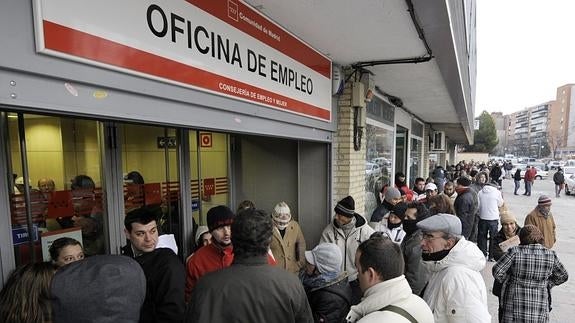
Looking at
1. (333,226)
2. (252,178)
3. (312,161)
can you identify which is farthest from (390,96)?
(333,226)

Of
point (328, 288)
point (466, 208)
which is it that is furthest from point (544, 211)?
point (328, 288)

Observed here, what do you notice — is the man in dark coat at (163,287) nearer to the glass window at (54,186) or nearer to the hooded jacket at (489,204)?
the glass window at (54,186)

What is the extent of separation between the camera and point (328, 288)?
2418mm

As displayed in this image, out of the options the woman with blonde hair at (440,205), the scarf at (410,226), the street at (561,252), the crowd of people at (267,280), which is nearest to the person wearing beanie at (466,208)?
the street at (561,252)

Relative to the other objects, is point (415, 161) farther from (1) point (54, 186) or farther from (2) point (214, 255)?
(1) point (54, 186)

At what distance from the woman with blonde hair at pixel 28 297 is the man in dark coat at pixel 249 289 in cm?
73

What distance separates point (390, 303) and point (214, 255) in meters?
1.28

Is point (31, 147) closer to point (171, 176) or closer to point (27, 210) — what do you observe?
point (27, 210)

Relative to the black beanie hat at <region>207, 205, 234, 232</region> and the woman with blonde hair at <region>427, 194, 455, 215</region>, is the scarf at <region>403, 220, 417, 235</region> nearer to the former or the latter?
the woman with blonde hair at <region>427, 194, 455, 215</region>

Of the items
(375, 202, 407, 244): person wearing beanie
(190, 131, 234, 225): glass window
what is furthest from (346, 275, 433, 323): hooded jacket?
(190, 131, 234, 225): glass window

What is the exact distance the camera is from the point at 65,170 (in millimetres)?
2521

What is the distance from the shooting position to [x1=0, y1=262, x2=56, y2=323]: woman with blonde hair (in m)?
1.53

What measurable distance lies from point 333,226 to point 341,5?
2.12 meters

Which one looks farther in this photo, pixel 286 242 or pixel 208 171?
pixel 208 171
